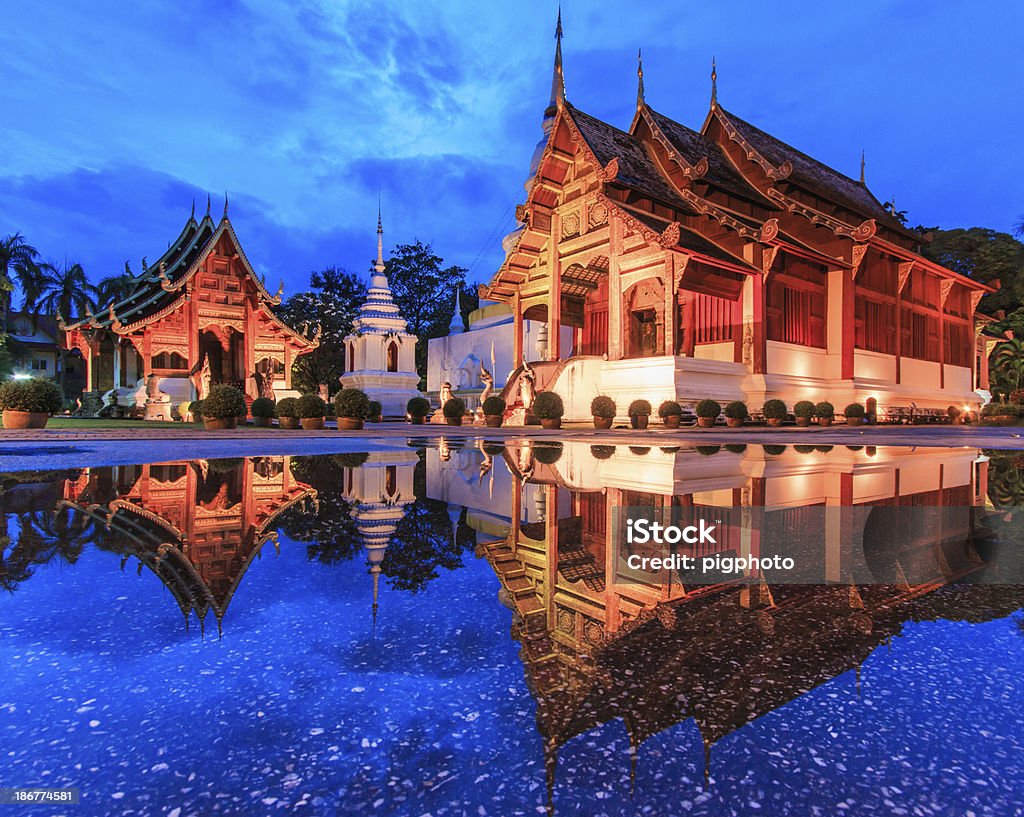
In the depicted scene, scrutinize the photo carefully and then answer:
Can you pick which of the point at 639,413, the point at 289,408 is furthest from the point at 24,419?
the point at 639,413

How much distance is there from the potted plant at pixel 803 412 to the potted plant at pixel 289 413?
15155 millimetres

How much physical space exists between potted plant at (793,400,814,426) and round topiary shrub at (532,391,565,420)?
7.73m

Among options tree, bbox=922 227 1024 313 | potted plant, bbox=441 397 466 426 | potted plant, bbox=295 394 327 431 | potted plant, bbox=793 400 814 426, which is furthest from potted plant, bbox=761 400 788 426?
tree, bbox=922 227 1024 313

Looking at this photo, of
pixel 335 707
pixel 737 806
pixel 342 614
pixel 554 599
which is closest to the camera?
pixel 737 806

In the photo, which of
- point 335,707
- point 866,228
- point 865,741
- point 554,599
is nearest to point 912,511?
point 554,599

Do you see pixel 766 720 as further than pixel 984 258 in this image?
No

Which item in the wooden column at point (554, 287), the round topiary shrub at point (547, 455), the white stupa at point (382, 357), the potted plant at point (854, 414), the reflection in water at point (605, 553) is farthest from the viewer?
the white stupa at point (382, 357)

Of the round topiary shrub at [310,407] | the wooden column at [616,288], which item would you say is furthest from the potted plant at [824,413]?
the round topiary shrub at [310,407]

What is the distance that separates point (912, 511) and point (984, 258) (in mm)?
47430

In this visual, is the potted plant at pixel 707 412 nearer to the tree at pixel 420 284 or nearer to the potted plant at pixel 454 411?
the potted plant at pixel 454 411

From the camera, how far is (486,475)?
5984mm

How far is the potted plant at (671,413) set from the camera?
15820 millimetres

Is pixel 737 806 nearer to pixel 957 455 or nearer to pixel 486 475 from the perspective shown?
pixel 486 475

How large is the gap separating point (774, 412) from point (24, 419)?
61.2 feet
